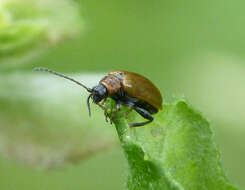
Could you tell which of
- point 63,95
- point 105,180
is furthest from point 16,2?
point 105,180

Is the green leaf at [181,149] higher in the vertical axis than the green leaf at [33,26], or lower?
lower

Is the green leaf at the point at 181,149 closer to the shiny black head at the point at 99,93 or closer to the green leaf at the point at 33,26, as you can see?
the shiny black head at the point at 99,93

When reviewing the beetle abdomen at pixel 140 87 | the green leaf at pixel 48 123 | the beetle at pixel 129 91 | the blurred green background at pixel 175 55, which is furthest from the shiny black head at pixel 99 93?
the blurred green background at pixel 175 55

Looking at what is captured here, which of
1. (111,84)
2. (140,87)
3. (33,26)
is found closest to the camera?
(140,87)

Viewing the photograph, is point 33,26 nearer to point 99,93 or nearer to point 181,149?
point 99,93

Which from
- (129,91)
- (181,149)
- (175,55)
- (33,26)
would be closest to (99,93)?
(129,91)

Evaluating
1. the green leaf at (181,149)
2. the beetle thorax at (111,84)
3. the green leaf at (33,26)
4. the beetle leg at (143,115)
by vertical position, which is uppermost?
the green leaf at (33,26)

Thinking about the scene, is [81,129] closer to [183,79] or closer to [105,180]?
[105,180]
